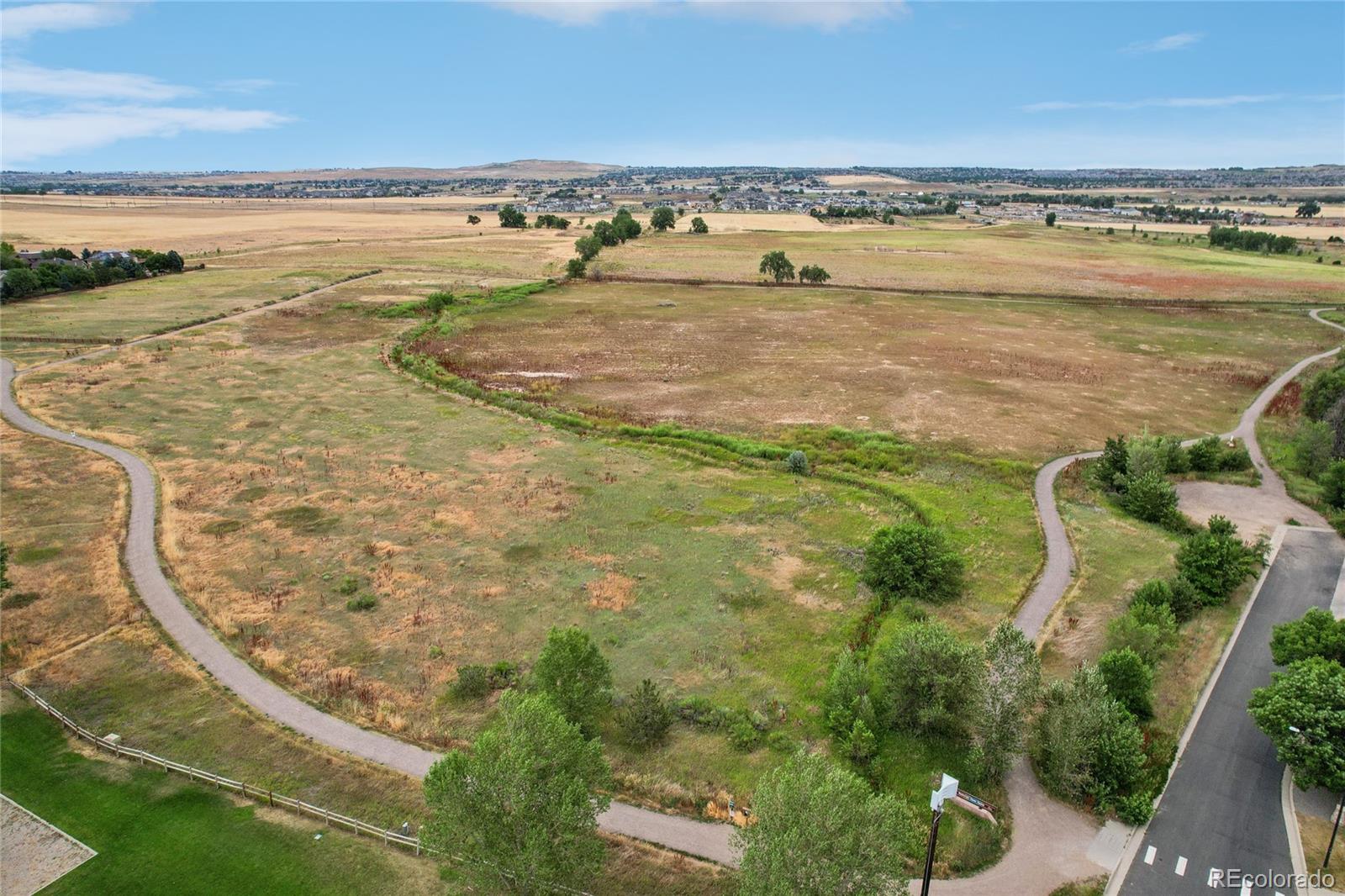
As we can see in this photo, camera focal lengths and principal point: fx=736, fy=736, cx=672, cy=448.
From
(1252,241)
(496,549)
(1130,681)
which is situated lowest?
(1130,681)

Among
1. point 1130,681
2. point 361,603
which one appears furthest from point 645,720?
point 1130,681

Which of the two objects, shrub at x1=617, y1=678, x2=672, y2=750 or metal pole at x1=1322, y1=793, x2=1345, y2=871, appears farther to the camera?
shrub at x1=617, y1=678, x2=672, y2=750

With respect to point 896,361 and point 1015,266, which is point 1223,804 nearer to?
point 896,361

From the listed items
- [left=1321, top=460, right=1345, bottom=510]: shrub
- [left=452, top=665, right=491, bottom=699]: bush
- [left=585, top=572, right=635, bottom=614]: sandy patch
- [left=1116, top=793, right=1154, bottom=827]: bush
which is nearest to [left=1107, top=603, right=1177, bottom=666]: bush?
[left=1116, top=793, right=1154, bottom=827]: bush

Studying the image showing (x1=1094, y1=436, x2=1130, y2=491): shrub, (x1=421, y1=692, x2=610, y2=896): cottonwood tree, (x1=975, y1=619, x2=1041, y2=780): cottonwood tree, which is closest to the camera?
(x1=421, y1=692, x2=610, y2=896): cottonwood tree

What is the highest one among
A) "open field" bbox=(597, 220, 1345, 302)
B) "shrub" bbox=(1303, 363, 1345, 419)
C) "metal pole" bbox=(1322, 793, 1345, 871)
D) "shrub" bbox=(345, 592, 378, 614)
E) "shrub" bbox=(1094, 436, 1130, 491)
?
"open field" bbox=(597, 220, 1345, 302)

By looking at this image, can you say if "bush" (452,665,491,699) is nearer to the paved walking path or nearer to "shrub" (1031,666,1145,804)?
the paved walking path

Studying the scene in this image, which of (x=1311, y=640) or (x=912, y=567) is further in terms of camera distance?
(x=912, y=567)

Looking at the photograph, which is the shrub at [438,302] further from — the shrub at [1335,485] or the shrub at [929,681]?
the shrub at [1335,485]

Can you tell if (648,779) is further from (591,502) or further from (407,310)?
(407,310)
